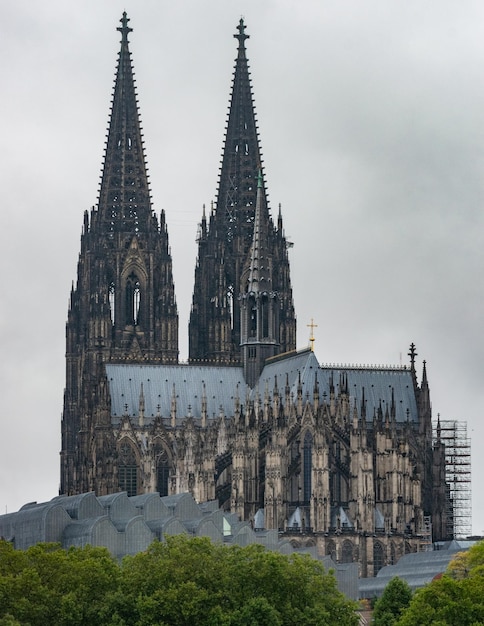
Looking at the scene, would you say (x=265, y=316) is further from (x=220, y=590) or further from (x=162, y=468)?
(x=220, y=590)

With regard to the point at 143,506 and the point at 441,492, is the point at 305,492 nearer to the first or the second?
Result: the point at 441,492

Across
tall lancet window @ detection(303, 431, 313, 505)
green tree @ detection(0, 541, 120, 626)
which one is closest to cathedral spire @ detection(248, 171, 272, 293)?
tall lancet window @ detection(303, 431, 313, 505)

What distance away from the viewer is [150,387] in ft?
520

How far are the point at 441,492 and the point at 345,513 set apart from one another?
10.8 metres

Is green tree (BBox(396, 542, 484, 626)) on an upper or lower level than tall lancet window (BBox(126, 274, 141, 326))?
lower

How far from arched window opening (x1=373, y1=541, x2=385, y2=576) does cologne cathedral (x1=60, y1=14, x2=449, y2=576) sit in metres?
0.08

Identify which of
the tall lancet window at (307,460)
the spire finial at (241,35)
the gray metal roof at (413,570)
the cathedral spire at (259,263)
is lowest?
the gray metal roof at (413,570)

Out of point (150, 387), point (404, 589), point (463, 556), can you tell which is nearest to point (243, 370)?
point (150, 387)

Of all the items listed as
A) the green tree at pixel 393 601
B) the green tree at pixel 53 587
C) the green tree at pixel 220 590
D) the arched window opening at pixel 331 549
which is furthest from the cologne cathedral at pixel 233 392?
the green tree at pixel 53 587

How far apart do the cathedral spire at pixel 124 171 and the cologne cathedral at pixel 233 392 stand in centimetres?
10

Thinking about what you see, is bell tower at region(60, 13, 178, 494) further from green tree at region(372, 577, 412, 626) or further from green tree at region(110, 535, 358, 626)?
green tree at region(110, 535, 358, 626)

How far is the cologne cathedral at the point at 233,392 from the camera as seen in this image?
472 ft

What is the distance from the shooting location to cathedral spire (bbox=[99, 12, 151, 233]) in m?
171

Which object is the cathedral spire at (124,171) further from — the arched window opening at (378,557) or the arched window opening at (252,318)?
the arched window opening at (378,557)
